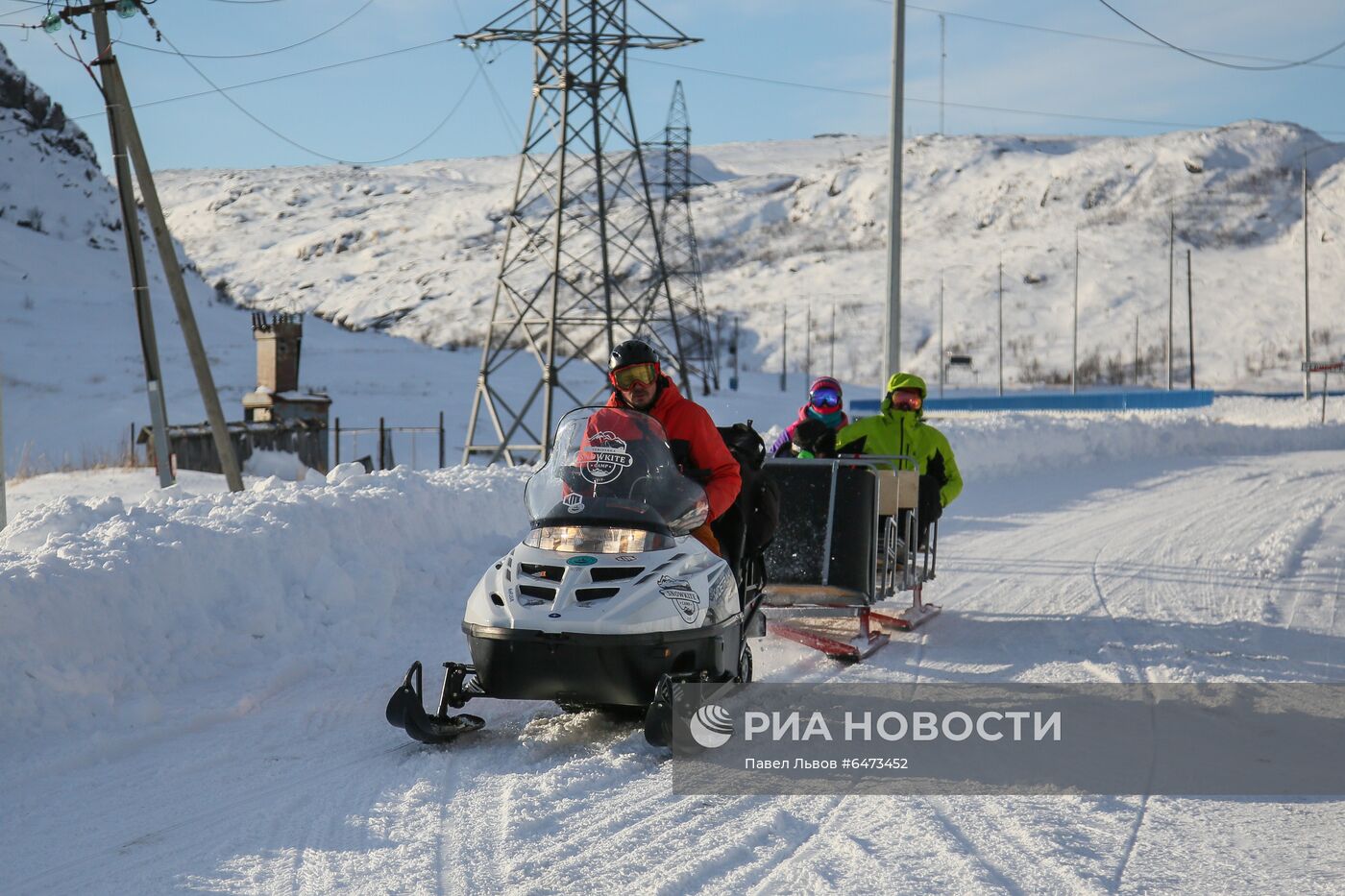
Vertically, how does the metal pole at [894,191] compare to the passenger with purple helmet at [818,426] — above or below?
above

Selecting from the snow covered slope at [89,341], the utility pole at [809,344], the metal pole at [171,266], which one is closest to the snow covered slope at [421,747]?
the metal pole at [171,266]

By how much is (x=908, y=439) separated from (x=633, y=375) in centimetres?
410

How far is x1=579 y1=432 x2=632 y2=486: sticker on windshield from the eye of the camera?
6.41 m

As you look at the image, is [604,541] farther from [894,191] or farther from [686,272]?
[686,272]

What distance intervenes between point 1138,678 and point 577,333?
74862 mm

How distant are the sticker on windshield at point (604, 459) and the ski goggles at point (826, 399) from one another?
3970mm

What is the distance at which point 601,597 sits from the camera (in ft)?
19.7

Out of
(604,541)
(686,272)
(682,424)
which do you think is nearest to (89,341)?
(686,272)

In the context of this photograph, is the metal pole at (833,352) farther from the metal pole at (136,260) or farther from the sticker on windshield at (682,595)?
the sticker on windshield at (682,595)

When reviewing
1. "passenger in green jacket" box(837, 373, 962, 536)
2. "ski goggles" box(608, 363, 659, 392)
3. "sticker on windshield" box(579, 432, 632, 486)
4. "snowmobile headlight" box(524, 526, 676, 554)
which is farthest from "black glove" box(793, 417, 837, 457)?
"snowmobile headlight" box(524, 526, 676, 554)

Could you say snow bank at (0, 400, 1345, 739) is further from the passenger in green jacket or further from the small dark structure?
the small dark structure

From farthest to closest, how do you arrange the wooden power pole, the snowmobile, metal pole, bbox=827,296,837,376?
1. metal pole, bbox=827,296,837,376
2. the wooden power pole
3. the snowmobile

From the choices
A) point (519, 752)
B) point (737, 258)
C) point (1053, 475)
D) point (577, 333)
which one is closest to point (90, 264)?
point (577, 333)

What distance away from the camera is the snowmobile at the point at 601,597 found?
5.91 m
